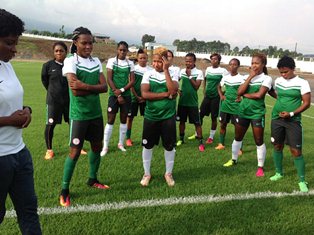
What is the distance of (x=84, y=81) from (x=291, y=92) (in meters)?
3.20

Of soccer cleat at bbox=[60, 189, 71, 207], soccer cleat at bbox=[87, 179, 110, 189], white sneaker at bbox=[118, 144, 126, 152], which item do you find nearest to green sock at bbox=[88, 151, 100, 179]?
soccer cleat at bbox=[87, 179, 110, 189]

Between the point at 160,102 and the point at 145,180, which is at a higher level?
the point at 160,102

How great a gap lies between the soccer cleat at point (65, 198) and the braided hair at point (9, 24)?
8.33ft

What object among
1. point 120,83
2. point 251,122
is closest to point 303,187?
point 251,122

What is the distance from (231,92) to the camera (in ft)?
25.3

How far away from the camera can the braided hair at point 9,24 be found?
2.51 meters

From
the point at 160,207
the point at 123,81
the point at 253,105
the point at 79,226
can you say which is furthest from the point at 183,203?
the point at 123,81

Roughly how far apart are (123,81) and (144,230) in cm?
406

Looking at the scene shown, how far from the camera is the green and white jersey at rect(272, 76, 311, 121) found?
537cm

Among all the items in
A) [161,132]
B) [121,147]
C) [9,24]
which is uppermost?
[9,24]

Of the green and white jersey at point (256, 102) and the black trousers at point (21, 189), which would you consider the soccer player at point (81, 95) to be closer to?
the black trousers at point (21, 189)

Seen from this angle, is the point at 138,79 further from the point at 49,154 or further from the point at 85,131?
the point at 85,131

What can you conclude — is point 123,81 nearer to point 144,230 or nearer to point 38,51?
point 144,230

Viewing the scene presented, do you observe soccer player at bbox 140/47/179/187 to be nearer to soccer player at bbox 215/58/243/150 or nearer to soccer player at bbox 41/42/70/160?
soccer player at bbox 41/42/70/160
